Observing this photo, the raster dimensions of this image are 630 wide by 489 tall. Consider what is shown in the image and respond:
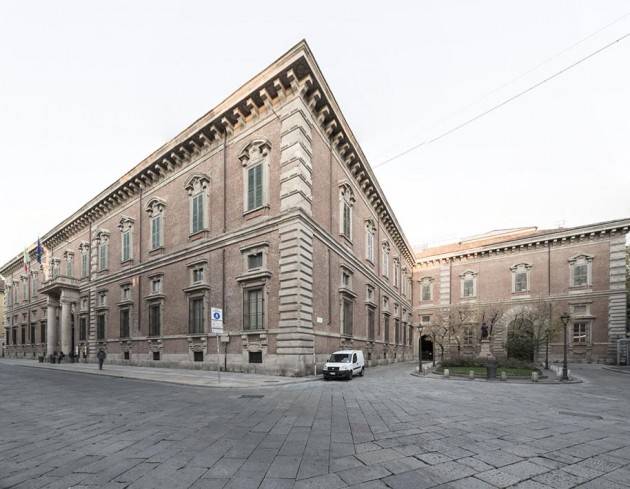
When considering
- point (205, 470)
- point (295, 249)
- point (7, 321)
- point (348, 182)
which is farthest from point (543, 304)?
point (7, 321)

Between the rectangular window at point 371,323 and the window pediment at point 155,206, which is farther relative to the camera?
the rectangular window at point 371,323


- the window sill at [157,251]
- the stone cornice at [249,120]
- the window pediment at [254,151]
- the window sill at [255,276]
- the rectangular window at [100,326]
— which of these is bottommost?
the rectangular window at [100,326]

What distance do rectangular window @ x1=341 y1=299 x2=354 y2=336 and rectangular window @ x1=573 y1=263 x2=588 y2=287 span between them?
24.8 m

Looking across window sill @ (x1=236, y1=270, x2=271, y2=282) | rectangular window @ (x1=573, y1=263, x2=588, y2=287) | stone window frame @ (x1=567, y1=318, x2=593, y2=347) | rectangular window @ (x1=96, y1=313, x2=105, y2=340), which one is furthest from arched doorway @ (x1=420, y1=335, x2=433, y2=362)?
rectangular window @ (x1=96, y1=313, x2=105, y2=340)

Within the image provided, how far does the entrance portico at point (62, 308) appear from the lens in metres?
34.3

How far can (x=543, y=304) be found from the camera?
116ft

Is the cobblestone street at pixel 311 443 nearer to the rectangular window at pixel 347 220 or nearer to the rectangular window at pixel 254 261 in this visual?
the rectangular window at pixel 254 261

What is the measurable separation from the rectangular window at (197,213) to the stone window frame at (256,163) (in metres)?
4.02

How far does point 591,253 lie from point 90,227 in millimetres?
47174

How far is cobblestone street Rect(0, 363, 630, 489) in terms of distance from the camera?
480cm

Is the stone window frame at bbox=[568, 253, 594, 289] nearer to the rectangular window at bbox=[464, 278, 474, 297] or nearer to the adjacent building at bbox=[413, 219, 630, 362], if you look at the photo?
the adjacent building at bbox=[413, 219, 630, 362]

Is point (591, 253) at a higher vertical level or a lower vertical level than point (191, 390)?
higher

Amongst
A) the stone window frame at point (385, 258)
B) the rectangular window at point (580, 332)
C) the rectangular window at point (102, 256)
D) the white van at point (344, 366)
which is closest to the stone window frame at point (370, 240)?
the stone window frame at point (385, 258)

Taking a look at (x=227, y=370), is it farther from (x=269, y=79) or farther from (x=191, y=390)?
(x=269, y=79)
